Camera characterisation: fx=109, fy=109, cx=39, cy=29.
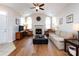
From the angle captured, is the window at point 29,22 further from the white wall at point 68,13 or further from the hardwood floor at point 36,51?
the hardwood floor at point 36,51

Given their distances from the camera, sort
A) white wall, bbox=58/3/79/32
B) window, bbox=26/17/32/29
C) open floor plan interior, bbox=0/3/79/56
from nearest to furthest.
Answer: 1. open floor plan interior, bbox=0/3/79/56
2. white wall, bbox=58/3/79/32
3. window, bbox=26/17/32/29

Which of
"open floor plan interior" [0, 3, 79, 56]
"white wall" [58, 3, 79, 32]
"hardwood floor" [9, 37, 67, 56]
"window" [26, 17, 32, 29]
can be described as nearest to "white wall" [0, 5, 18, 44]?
"open floor plan interior" [0, 3, 79, 56]

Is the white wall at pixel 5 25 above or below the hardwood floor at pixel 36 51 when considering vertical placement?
above

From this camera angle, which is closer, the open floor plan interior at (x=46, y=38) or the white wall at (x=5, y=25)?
the open floor plan interior at (x=46, y=38)

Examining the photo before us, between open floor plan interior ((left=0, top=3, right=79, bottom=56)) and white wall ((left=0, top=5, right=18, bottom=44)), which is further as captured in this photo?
white wall ((left=0, top=5, right=18, bottom=44))

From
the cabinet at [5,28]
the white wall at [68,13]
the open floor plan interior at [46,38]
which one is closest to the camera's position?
the open floor plan interior at [46,38]

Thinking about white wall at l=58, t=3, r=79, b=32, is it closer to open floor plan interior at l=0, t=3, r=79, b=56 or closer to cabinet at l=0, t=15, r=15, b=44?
open floor plan interior at l=0, t=3, r=79, b=56

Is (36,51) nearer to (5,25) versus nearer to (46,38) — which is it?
(46,38)

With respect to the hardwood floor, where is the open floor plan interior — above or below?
above

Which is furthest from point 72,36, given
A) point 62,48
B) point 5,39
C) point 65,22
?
point 5,39

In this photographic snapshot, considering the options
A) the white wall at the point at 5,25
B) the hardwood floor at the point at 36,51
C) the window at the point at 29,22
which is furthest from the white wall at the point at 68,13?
the window at the point at 29,22

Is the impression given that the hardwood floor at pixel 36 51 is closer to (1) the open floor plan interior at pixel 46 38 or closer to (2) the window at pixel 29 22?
(1) the open floor plan interior at pixel 46 38

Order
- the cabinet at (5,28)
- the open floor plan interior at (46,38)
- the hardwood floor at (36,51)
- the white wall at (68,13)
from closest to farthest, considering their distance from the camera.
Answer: the hardwood floor at (36,51), the open floor plan interior at (46,38), the white wall at (68,13), the cabinet at (5,28)

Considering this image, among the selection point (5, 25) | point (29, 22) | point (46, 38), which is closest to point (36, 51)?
point (46, 38)
